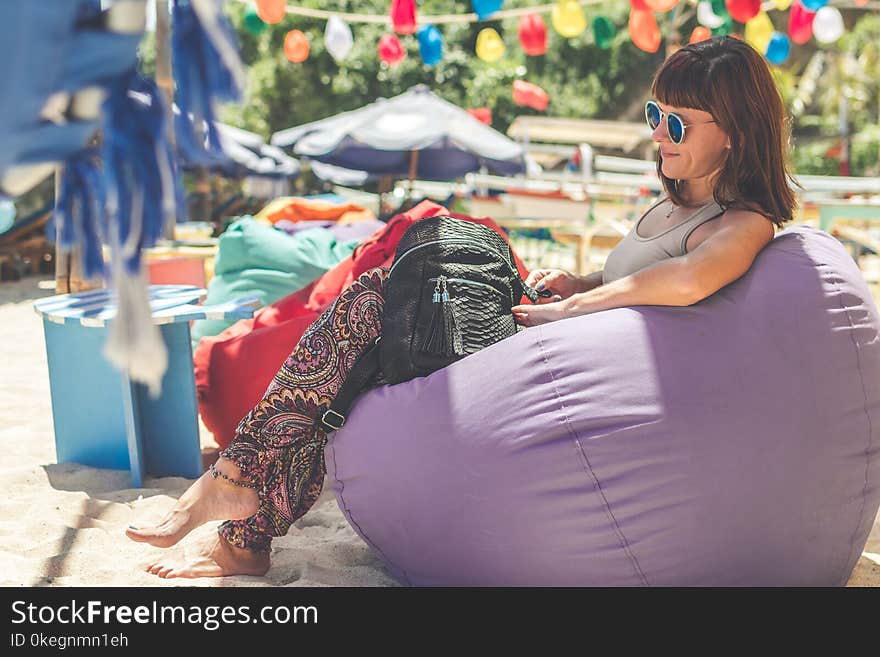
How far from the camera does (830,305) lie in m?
2.02

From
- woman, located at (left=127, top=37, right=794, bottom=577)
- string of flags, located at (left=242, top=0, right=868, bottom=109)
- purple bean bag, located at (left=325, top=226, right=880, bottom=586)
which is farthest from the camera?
string of flags, located at (left=242, top=0, right=868, bottom=109)

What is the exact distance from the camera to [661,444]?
189 cm

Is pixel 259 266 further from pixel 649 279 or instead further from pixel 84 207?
pixel 84 207

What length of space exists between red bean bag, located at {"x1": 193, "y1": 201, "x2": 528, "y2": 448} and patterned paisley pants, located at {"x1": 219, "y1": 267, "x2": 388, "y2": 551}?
2.62 ft

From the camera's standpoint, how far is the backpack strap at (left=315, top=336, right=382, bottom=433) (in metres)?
2.18

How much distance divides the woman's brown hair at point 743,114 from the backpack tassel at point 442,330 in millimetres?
659

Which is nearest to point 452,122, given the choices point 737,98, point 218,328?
point 218,328

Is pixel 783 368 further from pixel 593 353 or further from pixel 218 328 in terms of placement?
pixel 218 328

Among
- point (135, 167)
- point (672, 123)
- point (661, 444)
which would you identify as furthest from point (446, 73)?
point (135, 167)

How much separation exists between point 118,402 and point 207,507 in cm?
97

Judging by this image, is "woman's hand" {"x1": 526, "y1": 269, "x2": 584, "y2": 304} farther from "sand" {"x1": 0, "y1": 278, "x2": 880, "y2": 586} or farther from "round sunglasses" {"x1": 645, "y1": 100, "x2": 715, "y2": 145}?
"sand" {"x1": 0, "y1": 278, "x2": 880, "y2": 586}

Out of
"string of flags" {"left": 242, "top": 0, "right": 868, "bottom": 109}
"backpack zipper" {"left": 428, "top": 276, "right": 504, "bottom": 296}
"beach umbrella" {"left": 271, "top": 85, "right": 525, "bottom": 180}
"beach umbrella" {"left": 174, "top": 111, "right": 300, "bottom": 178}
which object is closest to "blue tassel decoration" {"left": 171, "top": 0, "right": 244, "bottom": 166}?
"backpack zipper" {"left": 428, "top": 276, "right": 504, "bottom": 296}

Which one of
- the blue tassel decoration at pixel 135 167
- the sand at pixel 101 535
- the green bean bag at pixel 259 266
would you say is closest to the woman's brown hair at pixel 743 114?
the sand at pixel 101 535
